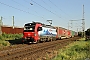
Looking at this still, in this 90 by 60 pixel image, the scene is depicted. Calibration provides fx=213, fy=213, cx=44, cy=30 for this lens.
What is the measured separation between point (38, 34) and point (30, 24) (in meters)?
1.94

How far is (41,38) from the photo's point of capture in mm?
32469

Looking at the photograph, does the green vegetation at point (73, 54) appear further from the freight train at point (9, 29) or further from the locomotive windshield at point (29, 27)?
the freight train at point (9, 29)

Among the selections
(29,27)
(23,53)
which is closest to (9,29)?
(29,27)

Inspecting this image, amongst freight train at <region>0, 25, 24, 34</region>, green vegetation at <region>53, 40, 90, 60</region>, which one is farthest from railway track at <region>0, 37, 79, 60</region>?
freight train at <region>0, 25, 24, 34</region>

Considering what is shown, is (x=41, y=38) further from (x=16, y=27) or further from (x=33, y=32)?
(x=16, y=27)

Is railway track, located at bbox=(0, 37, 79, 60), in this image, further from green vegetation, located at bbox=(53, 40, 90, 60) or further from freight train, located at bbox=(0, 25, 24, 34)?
freight train, located at bbox=(0, 25, 24, 34)

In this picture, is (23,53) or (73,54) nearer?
(73,54)

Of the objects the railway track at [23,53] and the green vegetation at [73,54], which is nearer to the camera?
the green vegetation at [73,54]

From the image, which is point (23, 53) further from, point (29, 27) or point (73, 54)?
point (29, 27)

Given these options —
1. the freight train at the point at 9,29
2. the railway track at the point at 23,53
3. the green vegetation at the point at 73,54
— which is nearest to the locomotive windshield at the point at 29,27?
the railway track at the point at 23,53

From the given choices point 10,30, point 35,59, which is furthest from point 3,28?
point 35,59

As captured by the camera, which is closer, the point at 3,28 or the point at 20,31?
the point at 3,28

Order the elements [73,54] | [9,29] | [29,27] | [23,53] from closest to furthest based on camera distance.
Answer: [73,54] → [23,53] → [29,27] → [9,29]

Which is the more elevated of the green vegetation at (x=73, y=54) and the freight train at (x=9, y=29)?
the freight train at (x=9, y=29)
